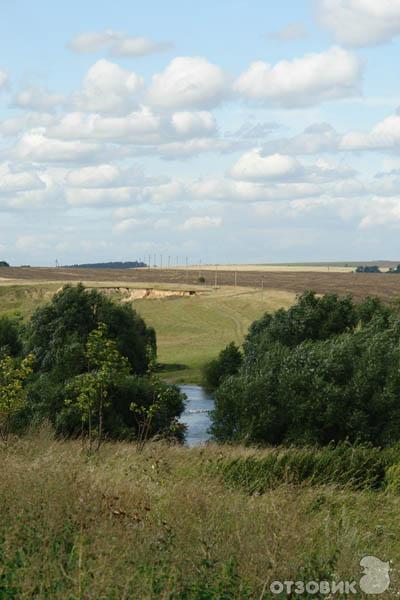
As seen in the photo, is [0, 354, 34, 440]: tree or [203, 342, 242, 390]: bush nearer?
[0, 354, 34, 440]: tree

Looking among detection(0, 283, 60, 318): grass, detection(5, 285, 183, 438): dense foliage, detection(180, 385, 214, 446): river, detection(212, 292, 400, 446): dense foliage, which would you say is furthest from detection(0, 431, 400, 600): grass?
detection(0, 283, 60, 318): grass

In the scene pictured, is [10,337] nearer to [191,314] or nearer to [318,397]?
[318,397]

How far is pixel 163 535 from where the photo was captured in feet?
31.8

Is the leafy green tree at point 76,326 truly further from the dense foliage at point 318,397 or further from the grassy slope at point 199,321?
the grassy slope at point 199,321

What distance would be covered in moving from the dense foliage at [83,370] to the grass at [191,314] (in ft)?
64.9

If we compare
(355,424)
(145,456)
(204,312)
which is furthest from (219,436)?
(204,312)

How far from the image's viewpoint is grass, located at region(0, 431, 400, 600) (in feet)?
28.5

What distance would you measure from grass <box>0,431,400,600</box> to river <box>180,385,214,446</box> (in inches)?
1539

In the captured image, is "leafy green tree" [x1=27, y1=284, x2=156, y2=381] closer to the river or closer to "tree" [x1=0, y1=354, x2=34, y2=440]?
the river

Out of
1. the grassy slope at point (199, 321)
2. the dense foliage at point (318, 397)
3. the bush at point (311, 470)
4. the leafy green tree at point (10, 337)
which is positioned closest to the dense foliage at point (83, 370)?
the leafy green tree at point (10, 337)

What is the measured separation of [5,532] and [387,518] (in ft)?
19.0

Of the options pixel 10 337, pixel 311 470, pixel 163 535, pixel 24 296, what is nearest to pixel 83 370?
pixel 10 337

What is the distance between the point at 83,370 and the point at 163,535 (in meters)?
46.2

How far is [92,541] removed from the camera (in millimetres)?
9773
